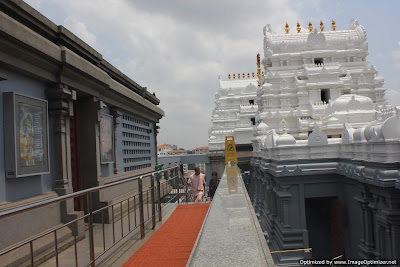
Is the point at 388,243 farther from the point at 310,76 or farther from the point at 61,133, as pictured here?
the point at 310,76

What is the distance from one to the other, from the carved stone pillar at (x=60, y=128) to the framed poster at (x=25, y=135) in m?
0.28

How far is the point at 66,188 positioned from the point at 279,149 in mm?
7573

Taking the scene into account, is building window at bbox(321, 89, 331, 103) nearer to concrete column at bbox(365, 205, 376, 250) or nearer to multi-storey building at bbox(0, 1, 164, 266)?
concrete column at bbox(365, 205, 376, 250)

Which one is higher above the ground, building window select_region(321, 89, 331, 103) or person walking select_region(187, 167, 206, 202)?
building window select_region(321, 89, 331, 103)

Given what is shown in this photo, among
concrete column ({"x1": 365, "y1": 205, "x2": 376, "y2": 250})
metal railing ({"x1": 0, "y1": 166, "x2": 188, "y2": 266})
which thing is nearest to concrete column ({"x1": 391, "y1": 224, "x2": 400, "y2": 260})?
concrete column ({"x1": 365, "y1": 205, "x2": 376, "y2": 250})

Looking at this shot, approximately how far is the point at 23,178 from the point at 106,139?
315 cm

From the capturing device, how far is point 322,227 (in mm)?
13367

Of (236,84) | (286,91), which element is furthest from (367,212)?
(236,84)

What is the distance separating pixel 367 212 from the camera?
28.9ft

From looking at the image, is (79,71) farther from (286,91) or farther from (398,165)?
(286,91)

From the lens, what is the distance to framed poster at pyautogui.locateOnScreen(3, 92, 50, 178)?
4582 mm

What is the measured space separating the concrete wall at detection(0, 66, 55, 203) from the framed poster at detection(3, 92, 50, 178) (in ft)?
0.25

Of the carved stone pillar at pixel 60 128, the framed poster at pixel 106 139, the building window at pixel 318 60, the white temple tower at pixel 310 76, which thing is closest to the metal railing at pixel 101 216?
the carved stone pillar at pixel 60 128

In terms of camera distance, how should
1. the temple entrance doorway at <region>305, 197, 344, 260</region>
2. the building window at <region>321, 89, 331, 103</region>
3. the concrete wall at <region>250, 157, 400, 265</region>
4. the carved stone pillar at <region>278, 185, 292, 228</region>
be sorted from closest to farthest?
1. the concrete wall at <region>250, 157, 400, 265</region>
2. the carved stone pillar at <region>278, 185, 292, 228</region>
3. the temple entrance doorway at <region>305, 197, 344, 260</region>
4. the building window at <region>321, 89, 331, 103</region>
